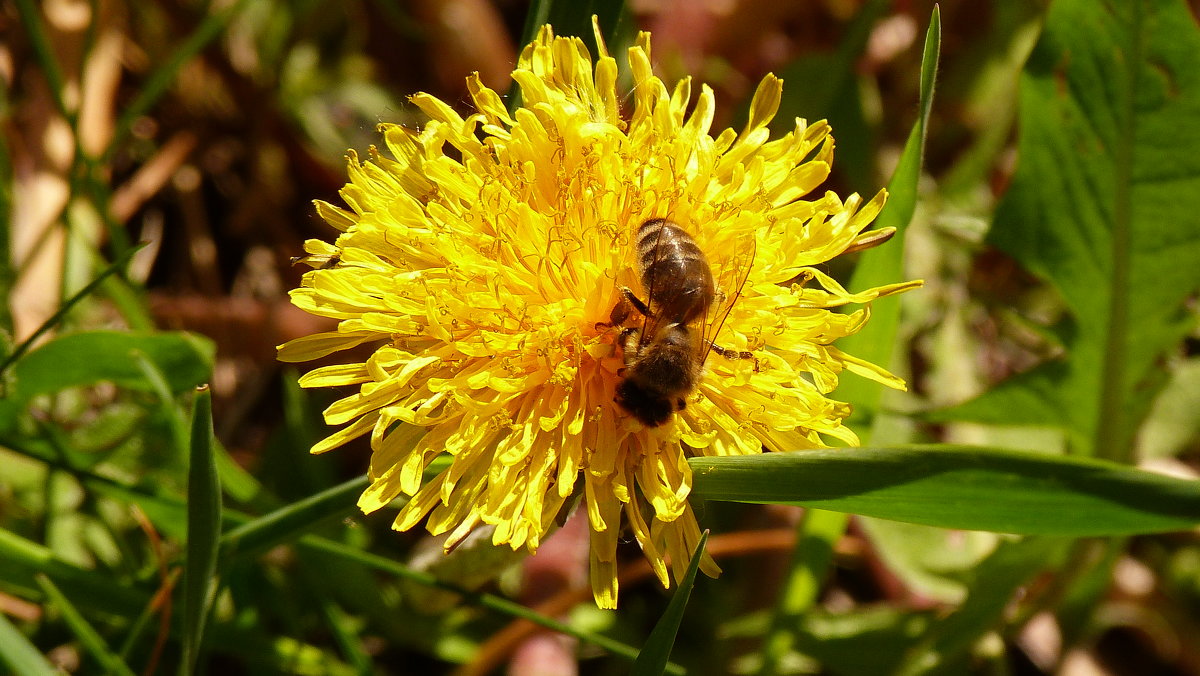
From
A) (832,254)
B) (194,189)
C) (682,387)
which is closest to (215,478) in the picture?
(682,387)

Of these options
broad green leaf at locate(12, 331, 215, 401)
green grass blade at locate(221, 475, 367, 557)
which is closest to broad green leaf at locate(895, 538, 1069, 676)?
green grass blade at locate(221, 475, 367, 557)

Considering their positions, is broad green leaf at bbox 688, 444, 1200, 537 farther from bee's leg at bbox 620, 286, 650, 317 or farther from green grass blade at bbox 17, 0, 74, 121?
green grass blade at bbox 17, 0, 74, 121

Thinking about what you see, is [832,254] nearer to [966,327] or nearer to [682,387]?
[682,387]

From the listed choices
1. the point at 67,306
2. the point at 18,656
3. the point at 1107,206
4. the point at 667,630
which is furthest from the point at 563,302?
the point at 1107,206

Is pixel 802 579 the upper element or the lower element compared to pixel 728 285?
lower

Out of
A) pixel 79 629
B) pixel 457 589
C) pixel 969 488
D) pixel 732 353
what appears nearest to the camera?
pixel 969 488

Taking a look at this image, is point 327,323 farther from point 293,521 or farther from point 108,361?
point 293,521
